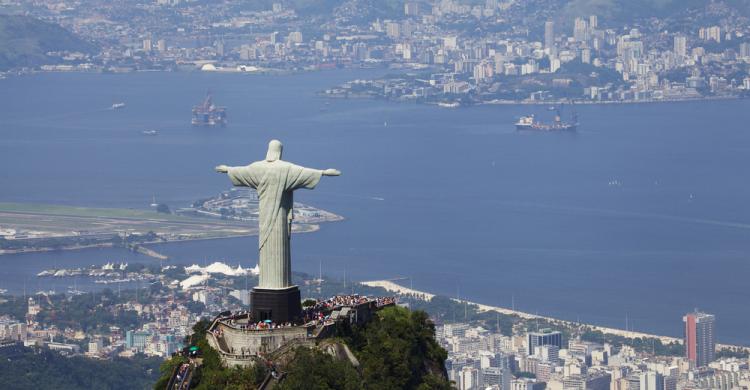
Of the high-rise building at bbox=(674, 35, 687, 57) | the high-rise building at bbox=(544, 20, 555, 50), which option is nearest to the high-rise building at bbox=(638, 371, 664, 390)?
the high-rise building at bbox=(674, 35, 687, 57)

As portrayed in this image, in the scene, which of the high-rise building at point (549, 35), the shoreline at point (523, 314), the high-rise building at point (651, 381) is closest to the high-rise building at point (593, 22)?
the high-rise building at point (549, 35)

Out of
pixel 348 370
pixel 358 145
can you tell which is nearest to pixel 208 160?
pixel 358 145

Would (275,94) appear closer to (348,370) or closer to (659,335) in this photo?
(659,335)

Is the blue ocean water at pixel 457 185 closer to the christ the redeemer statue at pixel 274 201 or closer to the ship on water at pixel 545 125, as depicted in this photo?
the ship on water at pixel 545 125

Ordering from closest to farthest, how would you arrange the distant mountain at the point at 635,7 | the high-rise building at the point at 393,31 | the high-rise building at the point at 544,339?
1. the high-rise building at the point at 544,339
2. the distant mountain at the point at 635,7
3. the high-rise building at the point at 393,31

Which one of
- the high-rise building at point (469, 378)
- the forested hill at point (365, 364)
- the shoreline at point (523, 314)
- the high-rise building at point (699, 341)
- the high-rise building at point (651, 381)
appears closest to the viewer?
the forested hill at point (365, 364)

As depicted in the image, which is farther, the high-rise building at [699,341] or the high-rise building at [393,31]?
the high-rise building at [393,31]

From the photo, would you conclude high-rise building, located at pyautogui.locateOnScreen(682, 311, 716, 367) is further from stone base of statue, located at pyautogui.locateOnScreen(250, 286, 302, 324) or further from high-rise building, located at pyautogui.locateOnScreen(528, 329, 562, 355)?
stone base of statue, located at pyautogui.locateOnScreen(250, 286, 302, 324)
